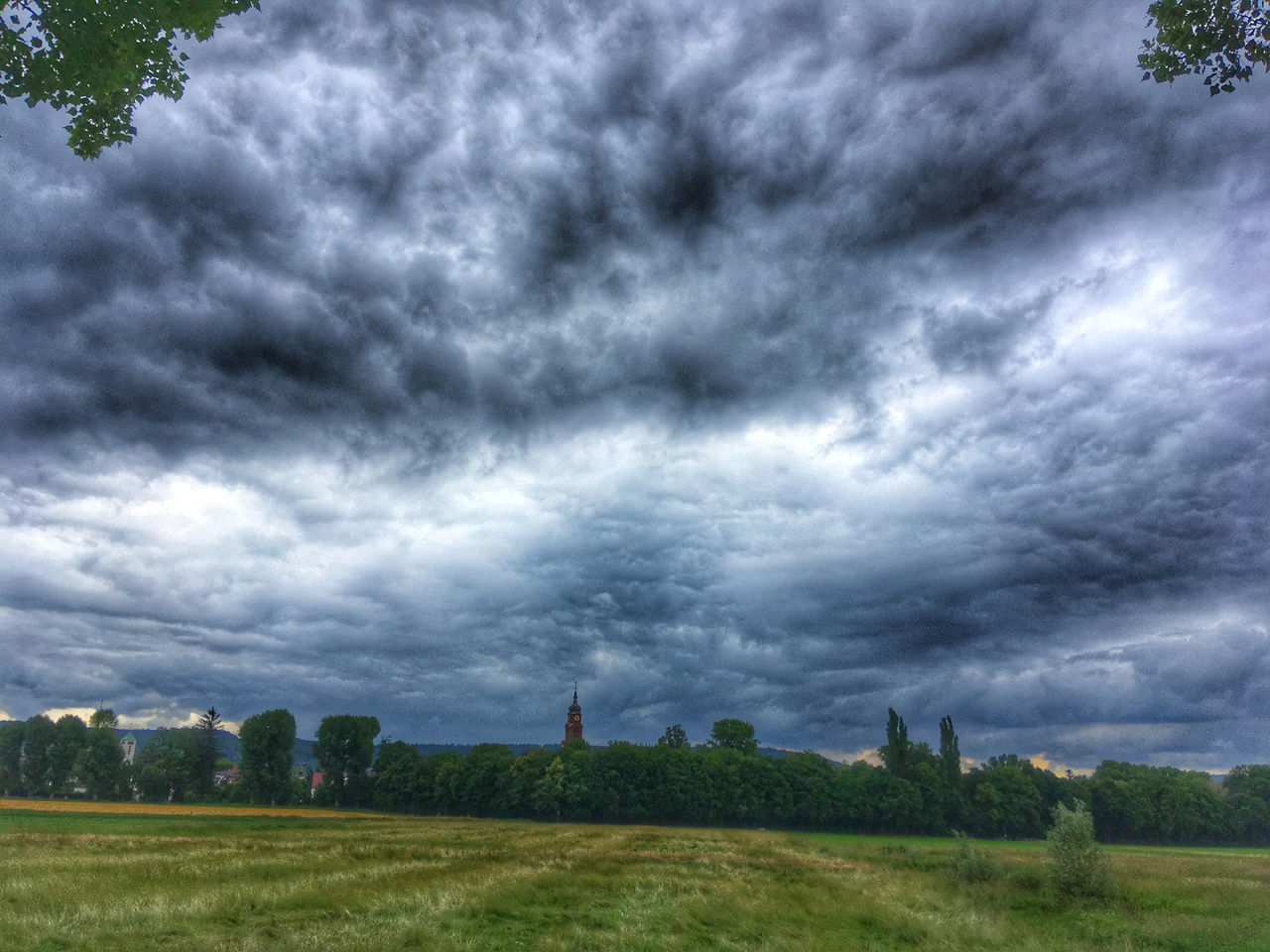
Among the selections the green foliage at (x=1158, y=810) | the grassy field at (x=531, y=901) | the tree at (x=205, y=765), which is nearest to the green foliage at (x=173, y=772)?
the tree at (x=205, y=765)

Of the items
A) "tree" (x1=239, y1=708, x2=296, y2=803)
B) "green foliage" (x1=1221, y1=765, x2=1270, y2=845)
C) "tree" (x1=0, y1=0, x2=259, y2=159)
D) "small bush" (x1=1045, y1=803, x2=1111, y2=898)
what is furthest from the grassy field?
"green foliage" (x1=1221, y1=765, x2=1270, y2=845)

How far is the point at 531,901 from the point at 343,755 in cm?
13907

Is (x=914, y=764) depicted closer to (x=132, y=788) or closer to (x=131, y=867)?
(x=131, y=867)

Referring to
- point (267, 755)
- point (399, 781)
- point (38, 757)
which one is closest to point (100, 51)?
point (399, 781)

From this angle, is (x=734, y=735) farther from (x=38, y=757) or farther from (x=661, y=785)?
(x=38, y=757)

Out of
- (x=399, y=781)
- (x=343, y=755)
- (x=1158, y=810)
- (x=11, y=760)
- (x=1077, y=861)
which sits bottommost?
(x=1158, y=810)

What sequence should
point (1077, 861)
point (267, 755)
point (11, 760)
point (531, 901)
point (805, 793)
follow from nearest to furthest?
point (531, 901) < point (1077, 861) < point (805, 793) < point (267, 755) < point (11, 760)

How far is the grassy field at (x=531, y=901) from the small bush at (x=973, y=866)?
746 mm

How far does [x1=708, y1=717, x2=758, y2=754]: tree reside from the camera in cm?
16788

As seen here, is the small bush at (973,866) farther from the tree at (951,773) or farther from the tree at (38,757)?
the tree at (38,757)

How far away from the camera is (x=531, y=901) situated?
94.6 feet

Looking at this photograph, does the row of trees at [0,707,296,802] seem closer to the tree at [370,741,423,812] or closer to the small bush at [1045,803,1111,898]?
the tree at [370,741,423,812]

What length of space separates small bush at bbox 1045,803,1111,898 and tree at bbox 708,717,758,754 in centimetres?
13136

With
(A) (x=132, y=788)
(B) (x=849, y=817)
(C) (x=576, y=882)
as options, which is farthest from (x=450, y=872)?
(A) (x=132, y=788)
